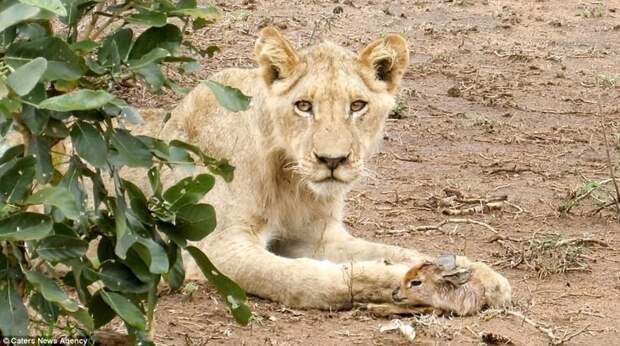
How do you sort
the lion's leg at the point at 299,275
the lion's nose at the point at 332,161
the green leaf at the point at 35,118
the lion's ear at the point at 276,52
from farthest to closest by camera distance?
the lion's ear at the point at 276,52
the lion's nose at the point at 332,161
the lion's leg at the point at 299,275
the green leaf at the point at 35,118

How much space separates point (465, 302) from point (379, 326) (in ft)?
1.47

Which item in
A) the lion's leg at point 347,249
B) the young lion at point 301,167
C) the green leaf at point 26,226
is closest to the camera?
the green leaf at point 26,226

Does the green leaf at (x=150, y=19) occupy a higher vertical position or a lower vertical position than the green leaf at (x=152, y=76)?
higher

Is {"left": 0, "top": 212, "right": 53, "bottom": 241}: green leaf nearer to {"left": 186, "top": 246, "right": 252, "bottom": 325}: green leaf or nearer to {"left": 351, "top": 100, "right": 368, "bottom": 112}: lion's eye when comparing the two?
{"left": 186, "top": 246, "right": 252, "bottom": 325}: green leaf

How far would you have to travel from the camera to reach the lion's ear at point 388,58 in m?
6.64

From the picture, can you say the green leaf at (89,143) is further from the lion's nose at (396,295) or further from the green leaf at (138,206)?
the lion's nose at (396,295)

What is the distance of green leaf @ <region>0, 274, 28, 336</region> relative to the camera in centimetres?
346

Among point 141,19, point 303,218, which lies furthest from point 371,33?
point 141,19

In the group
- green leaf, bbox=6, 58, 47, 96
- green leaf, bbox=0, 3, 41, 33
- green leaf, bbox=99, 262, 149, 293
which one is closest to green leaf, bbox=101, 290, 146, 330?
green leaf, bbox=99, 262, 149, 293

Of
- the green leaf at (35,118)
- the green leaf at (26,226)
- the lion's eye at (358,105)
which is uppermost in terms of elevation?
the green leaf at (35,118)

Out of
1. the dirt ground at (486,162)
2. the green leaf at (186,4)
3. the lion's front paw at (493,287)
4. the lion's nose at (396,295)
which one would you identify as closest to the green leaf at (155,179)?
the green leaf at (186,4)

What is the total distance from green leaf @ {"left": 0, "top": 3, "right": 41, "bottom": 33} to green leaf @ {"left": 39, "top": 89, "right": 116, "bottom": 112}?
228mm

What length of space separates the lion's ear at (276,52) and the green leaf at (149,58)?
114 inches

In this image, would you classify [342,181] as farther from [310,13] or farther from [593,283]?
[310,13]
